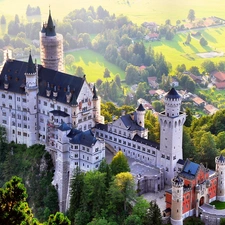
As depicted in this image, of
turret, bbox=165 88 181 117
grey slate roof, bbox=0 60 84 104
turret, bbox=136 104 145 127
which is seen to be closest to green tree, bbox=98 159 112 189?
turret, bbox=165 88 181 117

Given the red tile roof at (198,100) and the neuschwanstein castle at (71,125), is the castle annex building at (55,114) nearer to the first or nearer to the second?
the neuschwanstein castle at (71,125)

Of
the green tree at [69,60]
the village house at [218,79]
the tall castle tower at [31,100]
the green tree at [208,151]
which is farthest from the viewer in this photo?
the green tree at [69,60]

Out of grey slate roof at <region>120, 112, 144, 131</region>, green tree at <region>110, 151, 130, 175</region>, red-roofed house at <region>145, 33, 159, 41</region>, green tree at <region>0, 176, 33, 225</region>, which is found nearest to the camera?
green tree at <region>0, 176, 33, 225</region>

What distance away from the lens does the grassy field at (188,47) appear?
169000mm

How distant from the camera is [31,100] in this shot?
88.3 m

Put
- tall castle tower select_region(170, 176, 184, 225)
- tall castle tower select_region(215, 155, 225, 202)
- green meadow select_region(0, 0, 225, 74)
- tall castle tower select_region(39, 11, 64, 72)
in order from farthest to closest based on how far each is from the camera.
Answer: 1. green meadow select_region(0, 0, 225, 74)
2. tall castle tower select_region(39, 11, 64, 72)
3. tall castle tower select_region(215, 155, 225, 202)
4. tall castle tower select_region(170, 176, 184, 225)

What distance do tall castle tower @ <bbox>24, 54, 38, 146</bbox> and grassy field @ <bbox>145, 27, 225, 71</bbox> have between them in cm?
7918

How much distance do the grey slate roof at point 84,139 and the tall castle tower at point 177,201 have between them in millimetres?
11600

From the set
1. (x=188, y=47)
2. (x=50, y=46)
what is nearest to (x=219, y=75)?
(x=188, y=47)

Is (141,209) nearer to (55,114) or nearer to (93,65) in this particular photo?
(55,114)

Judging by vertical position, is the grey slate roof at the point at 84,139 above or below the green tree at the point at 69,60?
above

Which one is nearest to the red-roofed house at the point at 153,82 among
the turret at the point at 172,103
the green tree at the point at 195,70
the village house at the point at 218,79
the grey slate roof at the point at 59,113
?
the green tree at the point at 195,70

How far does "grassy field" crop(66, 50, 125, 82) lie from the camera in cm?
15860

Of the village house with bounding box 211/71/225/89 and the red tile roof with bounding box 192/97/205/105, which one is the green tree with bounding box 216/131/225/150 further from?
the village house with bounding box 211/71/225/89
